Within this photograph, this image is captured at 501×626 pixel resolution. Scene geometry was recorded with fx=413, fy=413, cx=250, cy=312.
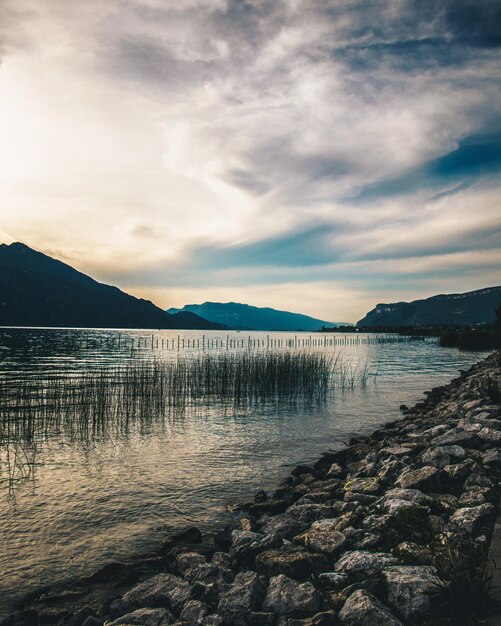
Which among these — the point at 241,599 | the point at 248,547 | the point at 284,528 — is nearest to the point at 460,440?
the point at 284,528

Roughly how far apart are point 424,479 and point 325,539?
2347mm

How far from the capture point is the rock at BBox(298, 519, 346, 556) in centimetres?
535

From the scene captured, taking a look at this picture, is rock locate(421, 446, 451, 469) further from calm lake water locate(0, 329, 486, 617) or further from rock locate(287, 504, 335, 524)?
calm lake water locate(0, 329, 486, 617)

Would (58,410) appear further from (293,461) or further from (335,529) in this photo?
(335,529)

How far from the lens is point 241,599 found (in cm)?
436

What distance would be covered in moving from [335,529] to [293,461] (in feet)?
19.3

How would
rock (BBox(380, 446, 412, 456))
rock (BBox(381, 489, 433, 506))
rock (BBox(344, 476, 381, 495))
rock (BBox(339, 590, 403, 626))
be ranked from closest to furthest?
rock (BBox(339, 590, 403, 626)) < rock (BBox(381, 489, 433, 506)) < rock (BBox(344, 476, 381, 495)) < rock (BBox(380, 446, 412, 456))

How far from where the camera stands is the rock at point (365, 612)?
12.1 ft

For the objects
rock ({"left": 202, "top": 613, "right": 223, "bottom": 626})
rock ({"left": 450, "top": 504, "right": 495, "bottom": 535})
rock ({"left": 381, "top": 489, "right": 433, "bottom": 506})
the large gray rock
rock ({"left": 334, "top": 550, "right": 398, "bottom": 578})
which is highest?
rock ({"left": 450, "top": 504, "right": 495, "bottom": 535})

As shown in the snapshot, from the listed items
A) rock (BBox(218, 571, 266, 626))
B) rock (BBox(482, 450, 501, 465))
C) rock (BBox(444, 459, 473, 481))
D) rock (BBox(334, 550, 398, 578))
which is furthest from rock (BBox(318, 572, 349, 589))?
rock (BBox(482, 450, 501, 465))

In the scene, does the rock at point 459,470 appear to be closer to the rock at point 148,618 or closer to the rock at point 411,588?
the rock at point 411,588

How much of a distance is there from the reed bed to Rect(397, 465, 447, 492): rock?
34.8 ft

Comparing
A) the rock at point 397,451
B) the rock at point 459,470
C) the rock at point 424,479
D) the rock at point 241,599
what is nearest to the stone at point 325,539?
the rock at point 241,599

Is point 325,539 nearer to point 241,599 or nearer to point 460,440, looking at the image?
point 241,599
